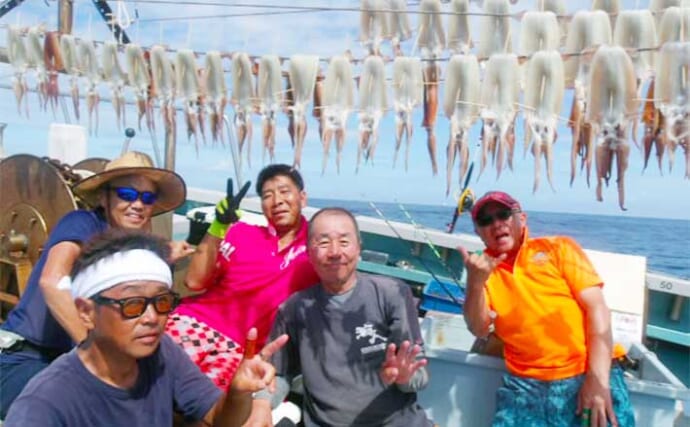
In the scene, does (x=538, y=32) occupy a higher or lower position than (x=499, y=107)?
higher

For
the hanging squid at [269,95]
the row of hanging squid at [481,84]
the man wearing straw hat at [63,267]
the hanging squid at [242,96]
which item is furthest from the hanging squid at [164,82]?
the man wearing straw hat at [63,267]

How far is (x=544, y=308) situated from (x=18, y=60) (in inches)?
228

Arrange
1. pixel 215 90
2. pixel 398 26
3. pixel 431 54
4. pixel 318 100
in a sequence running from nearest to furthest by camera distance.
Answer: pixel 431 54
pixel 398 26
pixel 318 100
pixel 215 90

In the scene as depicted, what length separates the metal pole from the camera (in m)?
5.25

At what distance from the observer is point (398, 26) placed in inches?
159

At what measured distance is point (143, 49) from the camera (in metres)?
4.85

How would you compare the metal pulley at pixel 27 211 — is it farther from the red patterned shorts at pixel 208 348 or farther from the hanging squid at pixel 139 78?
the hanging squid at pixel 139 78

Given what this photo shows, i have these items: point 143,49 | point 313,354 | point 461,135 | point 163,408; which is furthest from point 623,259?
point 143,49

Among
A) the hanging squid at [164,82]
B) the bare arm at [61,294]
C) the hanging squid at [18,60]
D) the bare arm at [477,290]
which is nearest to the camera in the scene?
the bare arm at [61,294]

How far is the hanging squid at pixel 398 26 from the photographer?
3838 mm

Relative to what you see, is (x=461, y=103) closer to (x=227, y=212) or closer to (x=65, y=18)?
(x=227, y=212)

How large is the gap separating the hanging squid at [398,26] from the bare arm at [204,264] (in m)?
2.01

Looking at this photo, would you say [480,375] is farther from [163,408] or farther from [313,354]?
[163,408]

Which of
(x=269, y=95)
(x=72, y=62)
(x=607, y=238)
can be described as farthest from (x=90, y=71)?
(x=607, y=238)
